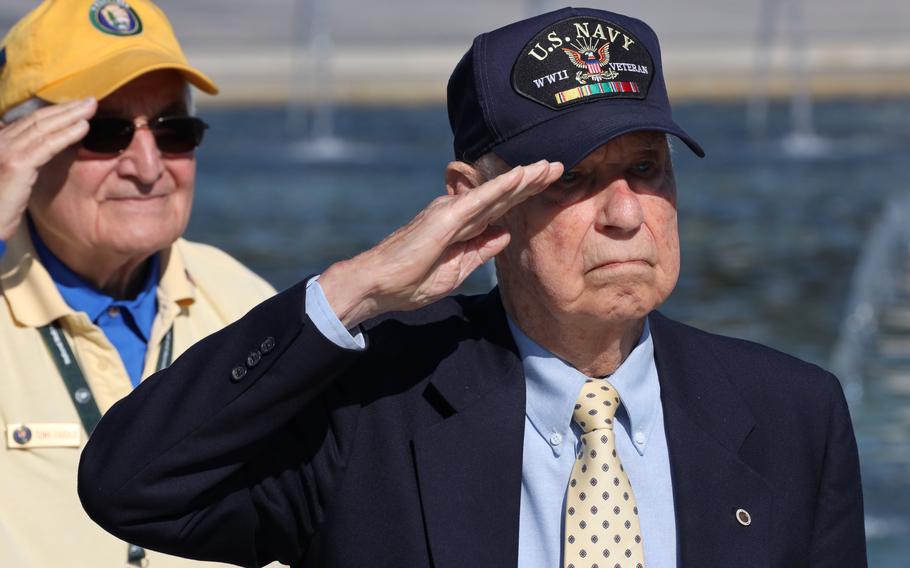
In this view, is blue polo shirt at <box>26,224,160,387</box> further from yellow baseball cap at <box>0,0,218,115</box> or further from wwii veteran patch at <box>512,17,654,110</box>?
wwii veteran patch at <box>512,17,654,110</box>

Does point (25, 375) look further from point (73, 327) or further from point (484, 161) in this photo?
point (484, 161)

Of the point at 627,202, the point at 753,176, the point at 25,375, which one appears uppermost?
the point at 627,202

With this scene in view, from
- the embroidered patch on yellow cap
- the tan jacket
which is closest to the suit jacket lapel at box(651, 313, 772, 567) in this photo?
the tan jacket

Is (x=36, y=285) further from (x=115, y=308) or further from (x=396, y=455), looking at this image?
(x=396, y=455)

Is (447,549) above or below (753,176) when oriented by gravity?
above

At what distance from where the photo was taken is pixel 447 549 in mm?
2510

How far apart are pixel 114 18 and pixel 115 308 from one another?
67 centimetres

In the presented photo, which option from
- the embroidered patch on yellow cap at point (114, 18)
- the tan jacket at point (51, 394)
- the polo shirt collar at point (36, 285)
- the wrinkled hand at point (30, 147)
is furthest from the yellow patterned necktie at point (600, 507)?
the embroidered patch on yellow cap at point (114, 18)

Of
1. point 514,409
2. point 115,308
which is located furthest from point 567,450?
point 115,308

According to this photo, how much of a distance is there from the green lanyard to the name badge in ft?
0.16

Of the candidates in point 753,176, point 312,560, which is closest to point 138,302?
point 312,560

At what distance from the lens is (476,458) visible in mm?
2584

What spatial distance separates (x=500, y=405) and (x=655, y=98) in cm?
57

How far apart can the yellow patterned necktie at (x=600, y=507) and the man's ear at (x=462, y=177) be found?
0.43 m
